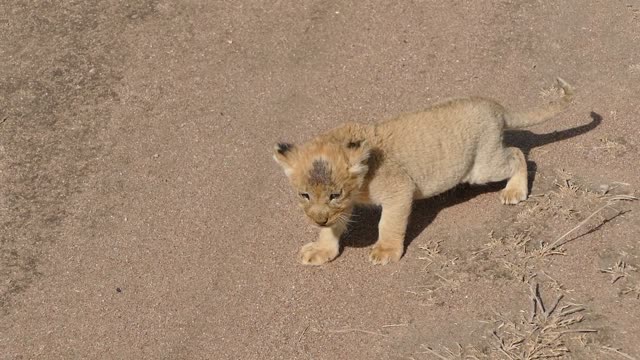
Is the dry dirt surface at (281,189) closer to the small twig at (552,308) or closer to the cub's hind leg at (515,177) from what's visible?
the small twig at (552,308)

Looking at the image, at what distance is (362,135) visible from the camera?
278 inches

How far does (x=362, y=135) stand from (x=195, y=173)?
2239 mm

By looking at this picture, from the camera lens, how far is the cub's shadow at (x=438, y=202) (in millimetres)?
7652

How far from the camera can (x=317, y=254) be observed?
7.34 m

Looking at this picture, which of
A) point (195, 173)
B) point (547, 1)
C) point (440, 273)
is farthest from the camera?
point (547, 1)

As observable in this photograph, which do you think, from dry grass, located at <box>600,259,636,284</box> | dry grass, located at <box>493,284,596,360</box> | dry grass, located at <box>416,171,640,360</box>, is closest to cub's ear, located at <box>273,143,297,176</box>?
dry grass, located at <box>416,171,640,360</box>

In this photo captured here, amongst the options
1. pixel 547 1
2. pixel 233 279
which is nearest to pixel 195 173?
pixel 233 279

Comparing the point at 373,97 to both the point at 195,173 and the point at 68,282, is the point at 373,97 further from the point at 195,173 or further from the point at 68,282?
the point at 68,282

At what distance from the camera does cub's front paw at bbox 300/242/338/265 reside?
732 cm

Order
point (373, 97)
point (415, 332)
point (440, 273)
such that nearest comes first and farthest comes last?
point (415, 332) → point (440, 273) → point (373, 97)

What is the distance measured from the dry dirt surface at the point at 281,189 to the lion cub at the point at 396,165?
28 centimetres

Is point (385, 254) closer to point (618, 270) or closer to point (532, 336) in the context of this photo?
point (532, 336)

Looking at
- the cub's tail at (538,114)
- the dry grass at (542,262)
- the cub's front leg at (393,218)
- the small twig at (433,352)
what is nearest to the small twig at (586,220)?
the dry grass at (542,262)

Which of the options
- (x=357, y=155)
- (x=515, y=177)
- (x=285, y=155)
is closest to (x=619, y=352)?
(x=515, y=177)
